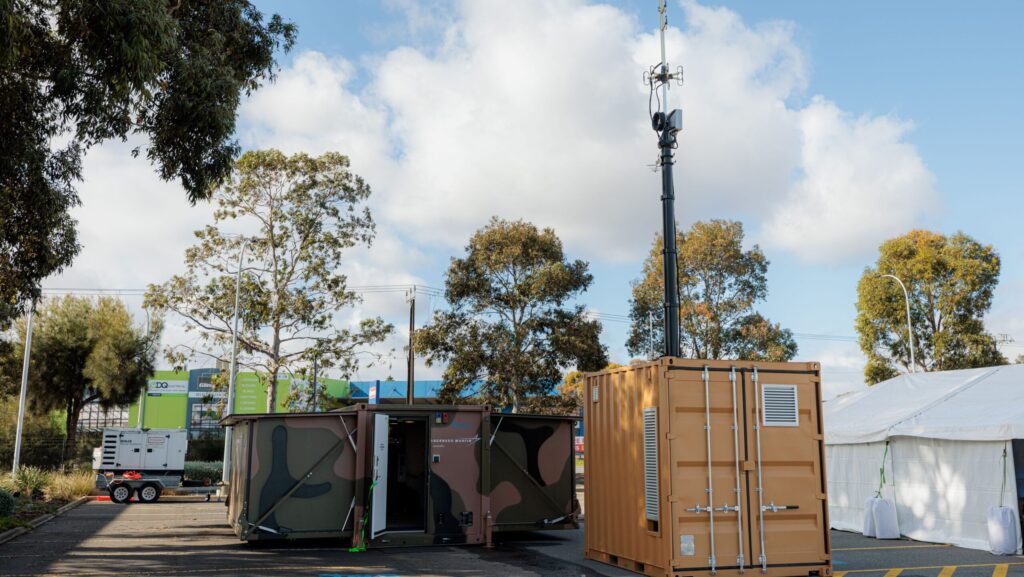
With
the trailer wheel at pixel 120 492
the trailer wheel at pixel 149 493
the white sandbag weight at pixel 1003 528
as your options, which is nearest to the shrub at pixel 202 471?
the trailer wheel at pixel 149 493

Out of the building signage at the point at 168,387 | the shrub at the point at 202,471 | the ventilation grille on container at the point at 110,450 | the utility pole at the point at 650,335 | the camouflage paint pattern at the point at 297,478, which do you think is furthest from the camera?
the building signage at the point at 168,387

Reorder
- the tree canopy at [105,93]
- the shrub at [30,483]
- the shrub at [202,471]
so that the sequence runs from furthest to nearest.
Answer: the shrub at [202,471], the shrub at [30,483], the tree canopy at [105,93]

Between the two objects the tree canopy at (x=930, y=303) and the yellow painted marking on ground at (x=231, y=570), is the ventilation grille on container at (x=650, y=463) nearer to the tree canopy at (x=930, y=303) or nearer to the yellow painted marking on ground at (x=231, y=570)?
the yellow painted marking on ground at (x=231, y=570)

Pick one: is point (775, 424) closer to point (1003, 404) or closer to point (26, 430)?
point (1003, 404)

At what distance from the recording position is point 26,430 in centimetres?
3816

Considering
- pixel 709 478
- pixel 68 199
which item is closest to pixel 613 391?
pixel 709 478

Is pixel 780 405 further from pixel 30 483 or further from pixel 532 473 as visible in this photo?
pixel 30 483

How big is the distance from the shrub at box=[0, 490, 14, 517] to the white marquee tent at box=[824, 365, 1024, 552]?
17.7 m

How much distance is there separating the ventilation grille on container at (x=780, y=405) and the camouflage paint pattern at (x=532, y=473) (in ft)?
18.1

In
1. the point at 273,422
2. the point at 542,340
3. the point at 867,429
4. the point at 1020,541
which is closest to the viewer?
the point at 1020,541

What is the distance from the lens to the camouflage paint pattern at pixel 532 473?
48.8ft

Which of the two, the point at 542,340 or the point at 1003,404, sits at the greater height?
the point at 542,340

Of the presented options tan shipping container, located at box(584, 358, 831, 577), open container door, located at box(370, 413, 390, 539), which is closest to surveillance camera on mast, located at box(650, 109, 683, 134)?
tan shipping container, located at box(584, 358, 831, 577)

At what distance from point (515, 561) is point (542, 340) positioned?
45.7 ft
